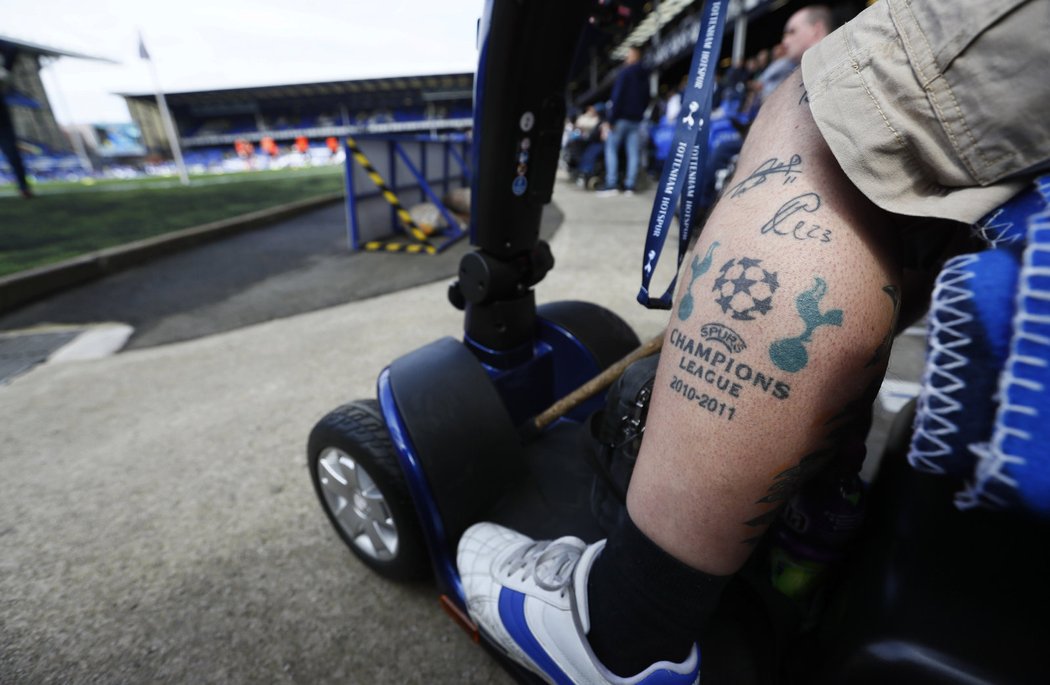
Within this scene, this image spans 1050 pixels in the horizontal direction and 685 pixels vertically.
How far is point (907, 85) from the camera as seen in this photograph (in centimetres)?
43

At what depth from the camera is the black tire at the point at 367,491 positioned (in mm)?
1044

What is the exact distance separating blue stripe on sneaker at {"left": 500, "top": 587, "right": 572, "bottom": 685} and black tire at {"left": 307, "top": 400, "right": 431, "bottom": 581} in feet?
1.05

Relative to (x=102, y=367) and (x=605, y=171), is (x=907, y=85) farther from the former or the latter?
(x=605, y=171)

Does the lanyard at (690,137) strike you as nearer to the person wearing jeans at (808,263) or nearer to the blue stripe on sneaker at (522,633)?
the person wearing jeans at (808,263)

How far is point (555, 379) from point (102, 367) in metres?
2.55

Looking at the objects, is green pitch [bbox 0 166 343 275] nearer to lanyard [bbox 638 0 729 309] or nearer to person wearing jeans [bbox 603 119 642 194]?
lanyard [bbox 638 0 729 309]

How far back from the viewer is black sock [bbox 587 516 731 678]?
1.93 ft

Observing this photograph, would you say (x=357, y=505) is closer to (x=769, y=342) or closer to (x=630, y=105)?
(x=769, y=342)

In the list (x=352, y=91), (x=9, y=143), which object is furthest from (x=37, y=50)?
(x=352, y=91)
